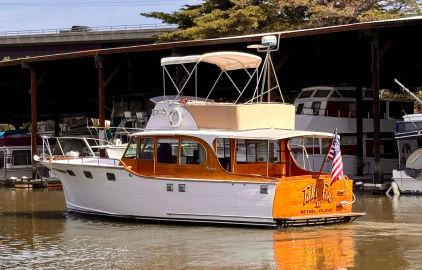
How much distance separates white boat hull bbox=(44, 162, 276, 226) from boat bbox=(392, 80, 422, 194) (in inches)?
444

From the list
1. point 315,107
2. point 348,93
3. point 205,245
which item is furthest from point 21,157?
point 205,245

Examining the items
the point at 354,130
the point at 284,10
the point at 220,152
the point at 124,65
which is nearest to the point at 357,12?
the point at 284,10

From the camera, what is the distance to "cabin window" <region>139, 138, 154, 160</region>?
20375 mm

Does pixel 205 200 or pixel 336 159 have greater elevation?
pixel 336 159

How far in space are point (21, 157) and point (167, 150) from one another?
26.2 metres

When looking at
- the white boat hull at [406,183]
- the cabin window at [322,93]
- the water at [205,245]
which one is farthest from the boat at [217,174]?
the cabin window at [322,93]

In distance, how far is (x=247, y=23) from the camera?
44.5 meters

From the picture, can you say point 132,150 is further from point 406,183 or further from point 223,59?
point 406,183

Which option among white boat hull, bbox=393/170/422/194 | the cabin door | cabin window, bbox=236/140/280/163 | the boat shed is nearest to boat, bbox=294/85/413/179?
the boat shed

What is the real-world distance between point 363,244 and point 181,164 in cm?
556

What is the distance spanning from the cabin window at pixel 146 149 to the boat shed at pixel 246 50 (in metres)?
10.5

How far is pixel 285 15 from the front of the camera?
150 feet

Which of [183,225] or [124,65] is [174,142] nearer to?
[183,225]

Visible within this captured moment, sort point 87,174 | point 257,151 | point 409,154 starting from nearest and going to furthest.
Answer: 1. point 257,151
2. point 87,174
3. point 409,154
